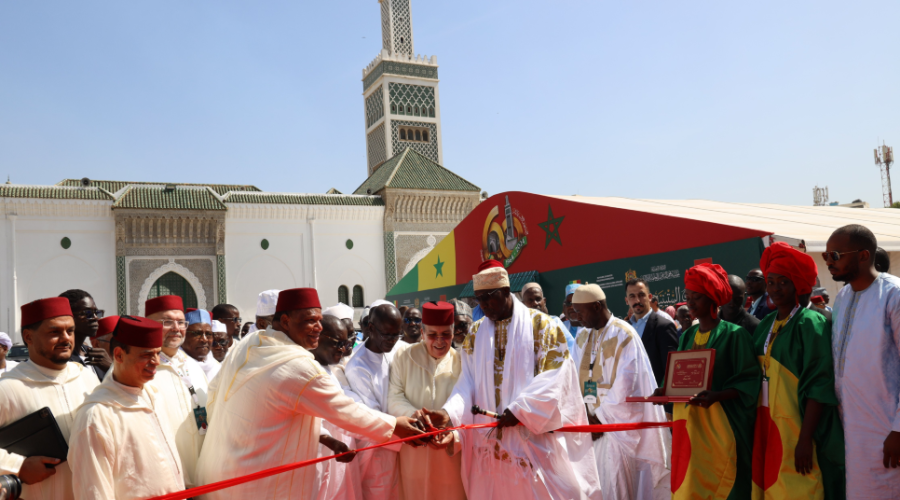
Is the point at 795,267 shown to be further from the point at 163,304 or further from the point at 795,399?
the point at 163,304

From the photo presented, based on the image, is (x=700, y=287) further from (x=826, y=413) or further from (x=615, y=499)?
(x=615, y=499)

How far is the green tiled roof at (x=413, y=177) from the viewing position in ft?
96.5

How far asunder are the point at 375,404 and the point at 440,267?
44.0ft

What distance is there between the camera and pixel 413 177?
29953 mm

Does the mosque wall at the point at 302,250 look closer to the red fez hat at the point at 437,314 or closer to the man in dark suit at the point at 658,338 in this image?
the man in dark suit at the point at 658,338

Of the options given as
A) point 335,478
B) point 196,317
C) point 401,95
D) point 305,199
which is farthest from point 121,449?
point 401,95

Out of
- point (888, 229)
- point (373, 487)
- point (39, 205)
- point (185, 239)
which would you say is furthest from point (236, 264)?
point (373, 487)

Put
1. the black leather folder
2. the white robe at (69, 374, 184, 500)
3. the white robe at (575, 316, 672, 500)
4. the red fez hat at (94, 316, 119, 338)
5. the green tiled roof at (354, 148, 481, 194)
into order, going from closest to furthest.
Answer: the white robe at (69, 374, 184, 500)
the black leather folder
the red fez hat at (94, 316, 119, 338)
the white robe at (575, 316, 672, 500)
the green tiled roof at (354, 148, 481, 194)

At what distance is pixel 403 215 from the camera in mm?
29391

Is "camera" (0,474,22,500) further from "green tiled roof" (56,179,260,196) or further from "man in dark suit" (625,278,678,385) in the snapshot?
"green tiled roof" (56,179,260,196)

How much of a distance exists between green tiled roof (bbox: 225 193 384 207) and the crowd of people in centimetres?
2443

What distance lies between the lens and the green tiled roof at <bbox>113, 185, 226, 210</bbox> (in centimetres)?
2533

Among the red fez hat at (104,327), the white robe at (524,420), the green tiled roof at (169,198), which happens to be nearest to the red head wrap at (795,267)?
the white robe at (524,420)

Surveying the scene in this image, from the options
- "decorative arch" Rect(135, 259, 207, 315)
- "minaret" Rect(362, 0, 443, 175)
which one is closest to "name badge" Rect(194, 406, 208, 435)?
"decorative arch" Rect(135, 259, 207, 315)
